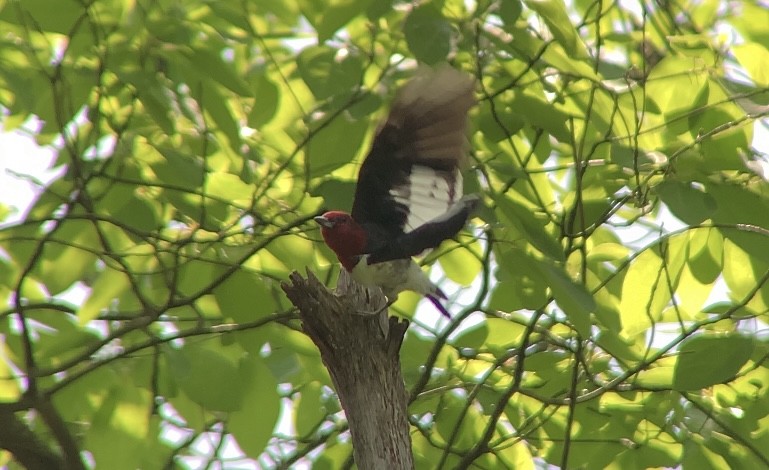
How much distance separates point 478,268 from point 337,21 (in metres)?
1.04

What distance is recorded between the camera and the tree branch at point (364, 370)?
2.46 m

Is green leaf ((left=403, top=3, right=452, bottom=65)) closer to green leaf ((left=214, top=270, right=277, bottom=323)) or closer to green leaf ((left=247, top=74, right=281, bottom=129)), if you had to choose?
green leaf ((left=247, top=74, right=281, bottom=129))

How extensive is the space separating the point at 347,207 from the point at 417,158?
26cm

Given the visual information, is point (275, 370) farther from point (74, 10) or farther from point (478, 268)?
point (74, 10)

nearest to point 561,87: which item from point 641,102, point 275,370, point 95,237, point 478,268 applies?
point 641,102

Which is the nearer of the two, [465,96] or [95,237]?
[465,96]

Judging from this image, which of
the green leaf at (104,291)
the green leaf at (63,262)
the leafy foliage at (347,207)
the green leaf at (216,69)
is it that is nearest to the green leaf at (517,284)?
the leafy foliage at (347,207)

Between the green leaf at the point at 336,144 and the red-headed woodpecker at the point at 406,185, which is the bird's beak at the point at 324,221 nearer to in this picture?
the red-headed woodpecker at the point at 406,185

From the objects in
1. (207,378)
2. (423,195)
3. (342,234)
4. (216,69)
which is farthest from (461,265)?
(216,69)

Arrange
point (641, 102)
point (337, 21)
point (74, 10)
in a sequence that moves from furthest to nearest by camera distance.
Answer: point (641, 102)
point (74, 10)
point (337, 21)

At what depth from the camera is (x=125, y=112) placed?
2.85 meters

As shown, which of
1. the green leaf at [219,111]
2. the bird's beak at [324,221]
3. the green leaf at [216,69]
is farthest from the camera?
the bird's beak at [324,221]

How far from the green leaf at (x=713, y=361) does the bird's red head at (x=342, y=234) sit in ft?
2.74

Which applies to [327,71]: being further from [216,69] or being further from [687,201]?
[687,201]
